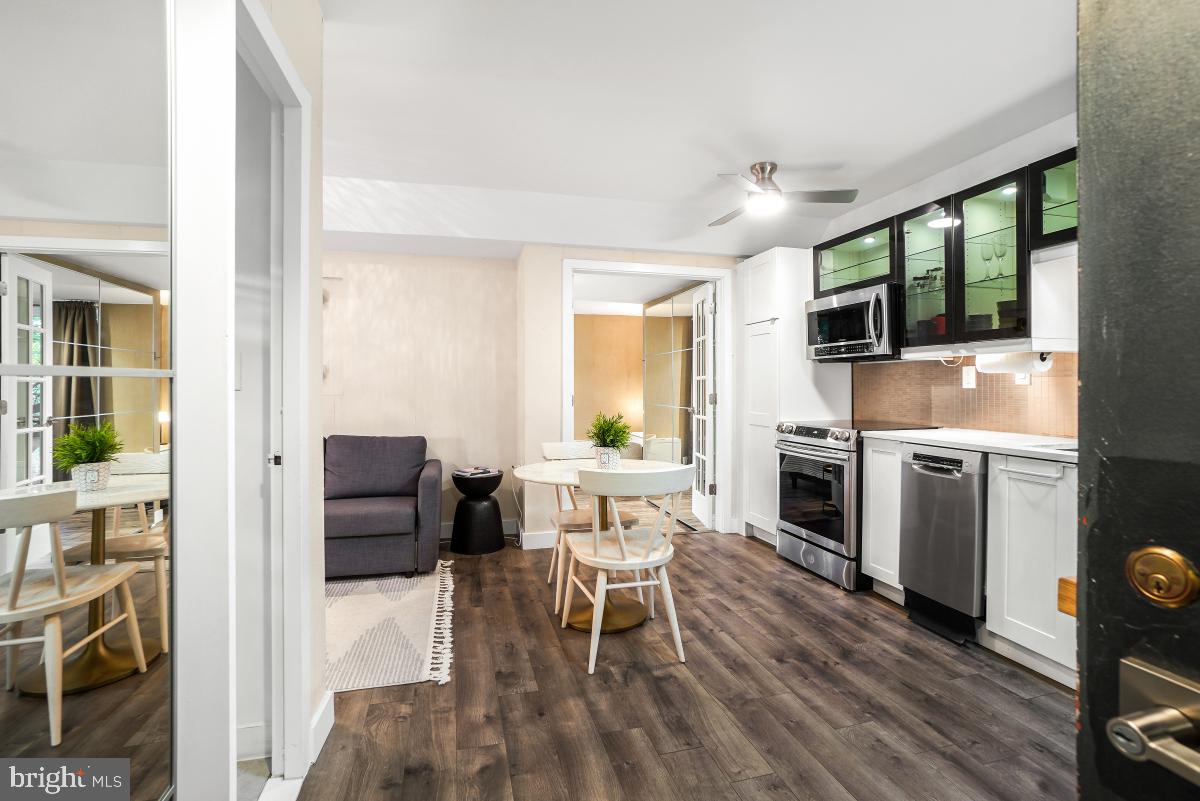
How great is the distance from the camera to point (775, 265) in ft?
13.3

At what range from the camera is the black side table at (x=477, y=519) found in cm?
405

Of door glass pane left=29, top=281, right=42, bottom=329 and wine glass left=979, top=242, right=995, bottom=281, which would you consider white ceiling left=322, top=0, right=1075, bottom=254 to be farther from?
door glass pane left=29, top=281, right=42, bottom=329

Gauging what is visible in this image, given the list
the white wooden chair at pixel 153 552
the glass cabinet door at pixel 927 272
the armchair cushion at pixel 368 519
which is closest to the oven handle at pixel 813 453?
the glass cabinet door at pixel 927 272

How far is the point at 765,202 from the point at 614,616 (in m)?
2.51

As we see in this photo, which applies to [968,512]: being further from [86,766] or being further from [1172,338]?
[86,766]

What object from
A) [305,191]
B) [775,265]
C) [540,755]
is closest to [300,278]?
[305,191]

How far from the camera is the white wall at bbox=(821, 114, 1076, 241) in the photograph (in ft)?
8.91

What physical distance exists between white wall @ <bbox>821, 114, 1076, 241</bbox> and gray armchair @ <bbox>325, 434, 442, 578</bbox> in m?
3.66

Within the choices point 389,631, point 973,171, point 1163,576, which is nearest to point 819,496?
point 973,171

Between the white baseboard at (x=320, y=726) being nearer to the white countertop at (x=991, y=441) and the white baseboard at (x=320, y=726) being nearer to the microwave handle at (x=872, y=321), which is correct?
the white countertop at (x=991, y=441)

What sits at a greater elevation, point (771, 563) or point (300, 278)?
point (300, 278)

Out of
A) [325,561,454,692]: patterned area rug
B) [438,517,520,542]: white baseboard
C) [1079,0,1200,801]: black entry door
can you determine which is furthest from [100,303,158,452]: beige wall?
[438,517,520,542]: white baseboard

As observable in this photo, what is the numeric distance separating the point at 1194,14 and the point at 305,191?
1.96 m

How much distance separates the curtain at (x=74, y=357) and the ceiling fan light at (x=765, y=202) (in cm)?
314
